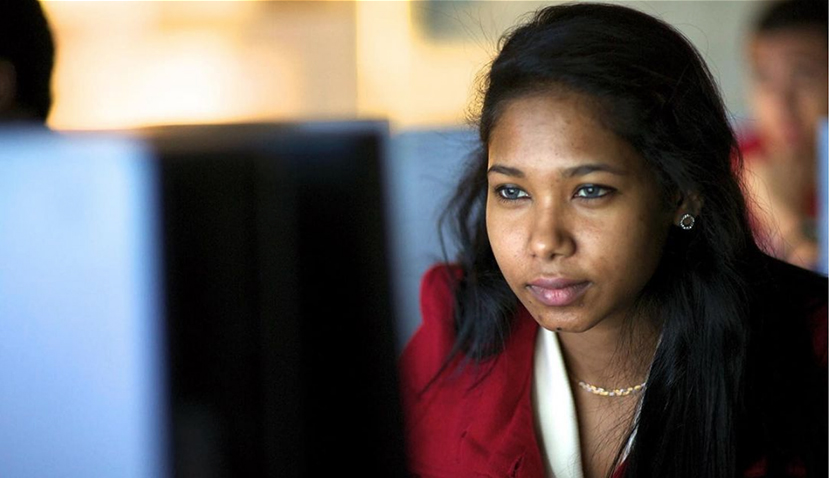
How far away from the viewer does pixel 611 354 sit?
1.05m

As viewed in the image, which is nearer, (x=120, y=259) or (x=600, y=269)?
(x=120, y=259)

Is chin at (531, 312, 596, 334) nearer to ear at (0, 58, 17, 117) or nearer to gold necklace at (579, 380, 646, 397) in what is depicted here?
gold necklace at (579, 380, 646, 397)

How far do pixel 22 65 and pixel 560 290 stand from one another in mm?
461

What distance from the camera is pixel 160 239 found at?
49 centimetres

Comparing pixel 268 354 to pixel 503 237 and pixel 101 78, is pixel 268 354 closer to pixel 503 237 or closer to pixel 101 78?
pixel 503 237

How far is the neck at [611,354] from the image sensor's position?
40.3 inches

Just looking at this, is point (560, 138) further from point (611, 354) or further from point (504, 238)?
point (611, 354)

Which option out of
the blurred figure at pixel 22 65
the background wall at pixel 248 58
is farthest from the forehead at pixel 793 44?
the blurred figure at pixel 22 65

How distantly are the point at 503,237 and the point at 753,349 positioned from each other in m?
0.30

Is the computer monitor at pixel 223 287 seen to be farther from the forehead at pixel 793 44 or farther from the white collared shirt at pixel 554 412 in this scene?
the forehead at pixel 793 44

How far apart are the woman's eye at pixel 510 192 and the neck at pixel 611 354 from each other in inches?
7.6

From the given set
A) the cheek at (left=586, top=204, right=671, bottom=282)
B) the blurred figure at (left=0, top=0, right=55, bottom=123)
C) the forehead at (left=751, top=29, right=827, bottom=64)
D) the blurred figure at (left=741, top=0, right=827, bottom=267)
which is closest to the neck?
the cheek at (left=586, top=204, right=671, bottom=282)

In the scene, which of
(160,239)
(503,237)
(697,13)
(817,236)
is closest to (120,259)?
(160,239)

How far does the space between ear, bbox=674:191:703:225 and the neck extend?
4.5 inches
